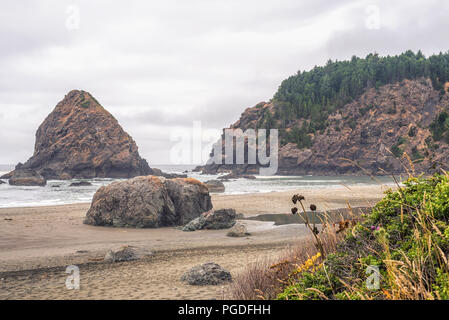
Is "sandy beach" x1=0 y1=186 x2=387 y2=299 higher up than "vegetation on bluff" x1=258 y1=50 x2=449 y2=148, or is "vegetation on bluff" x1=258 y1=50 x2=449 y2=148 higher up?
"vegetation on bluff" x1=258 y1=50 x2=449 y2=148

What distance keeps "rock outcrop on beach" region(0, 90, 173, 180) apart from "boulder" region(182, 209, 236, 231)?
209ft

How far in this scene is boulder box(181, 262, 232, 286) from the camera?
6402 millimetres

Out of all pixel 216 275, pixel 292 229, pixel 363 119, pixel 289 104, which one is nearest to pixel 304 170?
pixel 363 119

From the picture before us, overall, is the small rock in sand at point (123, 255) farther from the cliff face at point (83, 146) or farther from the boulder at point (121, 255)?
the cliff face at point (83, 146)

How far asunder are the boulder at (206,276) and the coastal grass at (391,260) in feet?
5.95

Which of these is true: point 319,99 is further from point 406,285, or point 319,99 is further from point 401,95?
point 406,285

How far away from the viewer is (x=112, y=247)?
10852 mm

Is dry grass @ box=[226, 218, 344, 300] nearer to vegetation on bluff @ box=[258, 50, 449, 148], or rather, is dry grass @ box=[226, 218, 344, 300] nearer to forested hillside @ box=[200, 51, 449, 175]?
forested hillside @ box=[200, 51, 449, 175]

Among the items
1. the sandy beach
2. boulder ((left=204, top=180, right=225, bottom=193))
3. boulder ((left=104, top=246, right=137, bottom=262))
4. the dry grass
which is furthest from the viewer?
boulder ((left=204, top=180, right=225, bottom=193))

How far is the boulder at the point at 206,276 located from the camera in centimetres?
640

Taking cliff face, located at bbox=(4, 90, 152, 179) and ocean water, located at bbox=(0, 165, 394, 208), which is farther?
cliff face, located at bbox=(4, 90, 152, 179)

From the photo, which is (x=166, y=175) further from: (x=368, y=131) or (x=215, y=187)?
(x=368, y=131)

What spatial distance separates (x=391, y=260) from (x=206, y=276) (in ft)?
14.2

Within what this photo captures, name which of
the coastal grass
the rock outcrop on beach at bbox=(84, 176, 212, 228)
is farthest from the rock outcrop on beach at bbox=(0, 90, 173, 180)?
the coastal grass
